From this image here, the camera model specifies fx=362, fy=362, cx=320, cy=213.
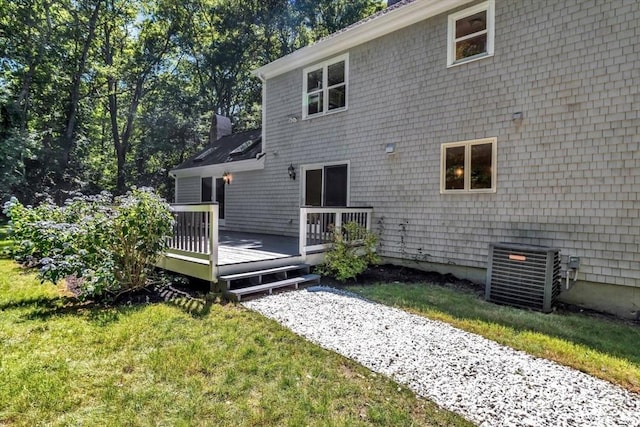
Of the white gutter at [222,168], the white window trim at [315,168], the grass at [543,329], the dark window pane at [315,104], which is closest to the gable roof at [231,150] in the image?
the white gutter at [222,168]

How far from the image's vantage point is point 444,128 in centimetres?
707

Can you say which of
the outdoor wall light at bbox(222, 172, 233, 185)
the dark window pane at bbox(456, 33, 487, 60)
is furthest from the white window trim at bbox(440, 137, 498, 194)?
the outdoor wall light at bbox(222, 172, 233, 185)

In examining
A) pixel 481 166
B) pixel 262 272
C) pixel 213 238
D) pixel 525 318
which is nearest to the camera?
pixel 525 318

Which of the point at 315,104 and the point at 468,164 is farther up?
the point at 315,104

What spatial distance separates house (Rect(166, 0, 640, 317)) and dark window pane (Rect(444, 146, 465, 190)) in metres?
0.02

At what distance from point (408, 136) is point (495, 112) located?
5.66 feet

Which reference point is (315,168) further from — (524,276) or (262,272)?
(524,276)

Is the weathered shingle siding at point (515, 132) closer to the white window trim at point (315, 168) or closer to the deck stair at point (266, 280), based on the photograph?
the white window trim at point (315, 168)

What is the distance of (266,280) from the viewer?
595 centimetres

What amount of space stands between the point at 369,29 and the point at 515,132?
13.2 ft

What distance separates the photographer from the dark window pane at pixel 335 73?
902cm

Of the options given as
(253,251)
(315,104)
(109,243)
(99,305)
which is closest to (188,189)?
(315,104)

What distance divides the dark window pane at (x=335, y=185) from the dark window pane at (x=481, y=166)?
3087 millimetres

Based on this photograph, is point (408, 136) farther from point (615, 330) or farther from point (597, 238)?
point (615, 330)
